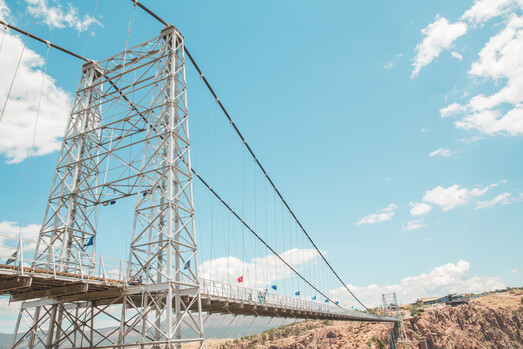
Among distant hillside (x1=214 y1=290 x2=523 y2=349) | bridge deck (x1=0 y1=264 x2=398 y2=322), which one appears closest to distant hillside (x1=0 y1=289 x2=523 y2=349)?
distant hillside (x1=214 y1=290 x2=523 y2=349)

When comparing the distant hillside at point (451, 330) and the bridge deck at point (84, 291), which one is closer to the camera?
the bridge deck at point (84, 291)

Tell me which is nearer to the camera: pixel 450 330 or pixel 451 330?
pixel 450 330

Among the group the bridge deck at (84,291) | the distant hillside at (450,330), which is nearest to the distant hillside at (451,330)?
the distant hillside at (450,330)

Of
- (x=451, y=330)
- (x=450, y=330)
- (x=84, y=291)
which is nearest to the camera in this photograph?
(x=84, y=291)

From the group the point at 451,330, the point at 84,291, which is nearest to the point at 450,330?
the point at 451,330

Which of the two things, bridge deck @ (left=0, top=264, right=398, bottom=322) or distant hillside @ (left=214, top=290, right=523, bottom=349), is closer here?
bridge deck @ (left=0, top=264, right=398, bottom=322)

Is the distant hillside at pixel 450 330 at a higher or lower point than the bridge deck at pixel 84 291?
lower

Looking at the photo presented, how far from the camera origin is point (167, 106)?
2117 centimetres

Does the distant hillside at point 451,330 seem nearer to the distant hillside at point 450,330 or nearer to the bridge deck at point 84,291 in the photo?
the distant hillside at point 450,330

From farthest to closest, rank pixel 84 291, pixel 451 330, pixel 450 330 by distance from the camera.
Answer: pixel 451 330
pixel 450 330
pixel 84 291

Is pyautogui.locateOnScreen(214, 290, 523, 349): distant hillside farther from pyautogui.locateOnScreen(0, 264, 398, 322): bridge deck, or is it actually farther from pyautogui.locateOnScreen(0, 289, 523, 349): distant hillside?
pyautogui.locateOnScreen(0, 264, 398, 322): bridge deck

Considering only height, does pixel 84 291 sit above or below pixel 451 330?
above

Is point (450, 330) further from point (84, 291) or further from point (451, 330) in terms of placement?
point (84, 291)

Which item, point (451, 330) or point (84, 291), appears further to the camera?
point (451, 330)
